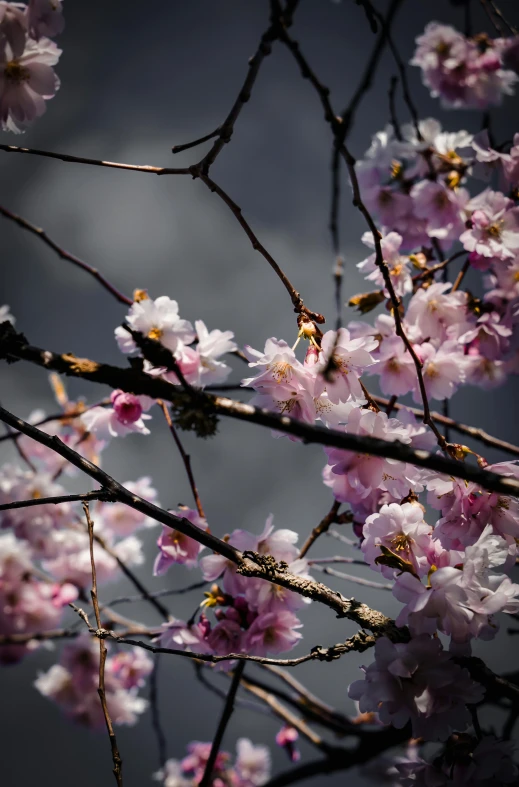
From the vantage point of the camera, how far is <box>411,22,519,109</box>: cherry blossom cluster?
2486 millimetres

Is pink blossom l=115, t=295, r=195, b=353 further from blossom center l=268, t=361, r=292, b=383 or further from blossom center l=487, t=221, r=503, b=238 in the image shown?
blossom center l=487, t=221, r=503, b=238

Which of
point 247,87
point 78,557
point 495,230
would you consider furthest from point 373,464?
point 78,557

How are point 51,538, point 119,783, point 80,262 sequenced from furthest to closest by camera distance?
point 51,538 → point 80,262 → point 119,783

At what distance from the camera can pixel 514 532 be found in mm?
1093

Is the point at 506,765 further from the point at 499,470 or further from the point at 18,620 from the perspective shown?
the point at 18,620

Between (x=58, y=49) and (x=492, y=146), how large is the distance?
1509 mm

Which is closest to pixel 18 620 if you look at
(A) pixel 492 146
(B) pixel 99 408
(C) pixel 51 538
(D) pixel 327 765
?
(C) pixel 51 538

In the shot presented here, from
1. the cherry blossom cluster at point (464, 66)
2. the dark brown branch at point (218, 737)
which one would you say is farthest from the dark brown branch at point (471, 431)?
the cherry blossom cluster at point (464, 66)

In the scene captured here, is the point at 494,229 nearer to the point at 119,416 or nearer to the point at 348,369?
the point at 348,369

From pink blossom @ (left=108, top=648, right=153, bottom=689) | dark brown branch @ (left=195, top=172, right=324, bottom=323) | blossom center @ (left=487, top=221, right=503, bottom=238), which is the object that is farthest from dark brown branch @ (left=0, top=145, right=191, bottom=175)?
pink blossom @ (left=108, top=648, right=153, bottom=689)

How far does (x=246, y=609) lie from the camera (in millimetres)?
1378

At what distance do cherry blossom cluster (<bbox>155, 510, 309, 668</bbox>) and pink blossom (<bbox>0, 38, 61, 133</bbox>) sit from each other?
3.55ft

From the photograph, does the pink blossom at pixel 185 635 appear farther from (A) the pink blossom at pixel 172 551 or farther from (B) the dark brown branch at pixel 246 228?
(B) the dark brown branch at pixel 246 228

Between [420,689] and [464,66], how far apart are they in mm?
2820
